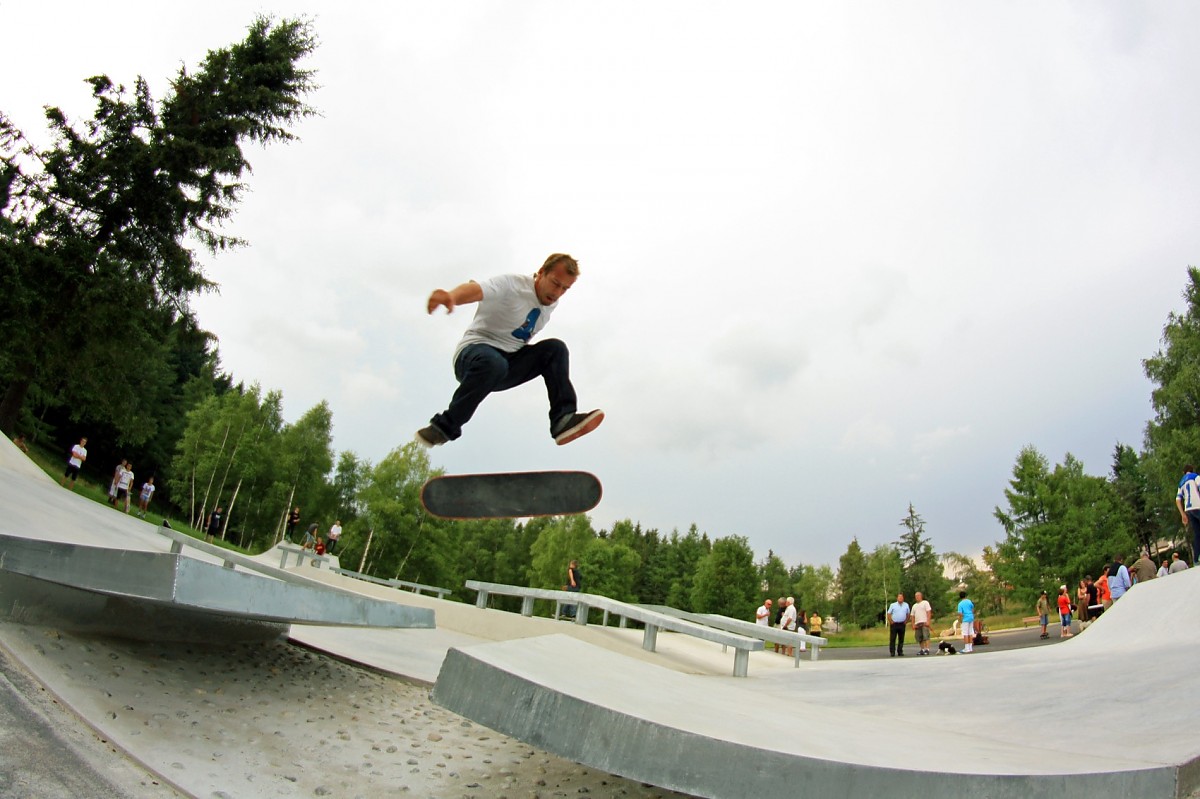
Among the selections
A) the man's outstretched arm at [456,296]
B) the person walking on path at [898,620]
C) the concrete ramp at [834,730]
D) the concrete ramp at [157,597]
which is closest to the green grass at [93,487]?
the concrete ramp at [157,597]

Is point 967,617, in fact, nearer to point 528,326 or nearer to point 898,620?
point 898,620

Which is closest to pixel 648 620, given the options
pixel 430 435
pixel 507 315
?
pixel 430 435

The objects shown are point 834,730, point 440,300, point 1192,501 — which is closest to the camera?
point 834,730

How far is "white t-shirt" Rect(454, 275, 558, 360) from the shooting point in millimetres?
5117

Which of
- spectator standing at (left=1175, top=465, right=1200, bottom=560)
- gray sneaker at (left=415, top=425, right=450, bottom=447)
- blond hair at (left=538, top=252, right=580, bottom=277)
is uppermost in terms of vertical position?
spectator standing at (left=1175, top=465, right=1200, bottom=560)

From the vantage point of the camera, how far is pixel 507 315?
519 centimetres

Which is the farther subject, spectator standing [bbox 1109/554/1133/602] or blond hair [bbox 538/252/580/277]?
spectator standing [bbox 1109/554/1133/602]

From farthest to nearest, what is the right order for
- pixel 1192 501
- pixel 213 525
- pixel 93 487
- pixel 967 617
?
pixel 213 525 < pixel 93 487 < pixel 967 617 < pixel 1192 501

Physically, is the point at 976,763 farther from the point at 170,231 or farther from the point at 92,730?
the point at 170,231

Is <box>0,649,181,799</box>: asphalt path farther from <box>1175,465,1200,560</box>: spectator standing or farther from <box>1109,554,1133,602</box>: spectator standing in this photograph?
<box>1109,554,1133,602</box>: spectator standing

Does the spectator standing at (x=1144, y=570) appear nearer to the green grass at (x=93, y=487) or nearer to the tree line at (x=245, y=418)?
the tree line at (x=245, y=418)

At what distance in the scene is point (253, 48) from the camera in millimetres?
17828

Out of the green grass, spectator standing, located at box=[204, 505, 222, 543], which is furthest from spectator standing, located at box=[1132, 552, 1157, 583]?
spectator standing, located at box=[204, 505, 222, 543]

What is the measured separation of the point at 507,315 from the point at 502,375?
0.47m
